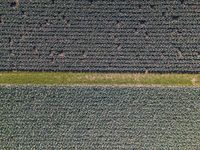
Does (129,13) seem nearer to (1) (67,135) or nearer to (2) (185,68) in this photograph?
(2) (185,68)

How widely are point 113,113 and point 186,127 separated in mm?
2256

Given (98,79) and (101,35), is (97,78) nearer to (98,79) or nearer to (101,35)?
(98,79)

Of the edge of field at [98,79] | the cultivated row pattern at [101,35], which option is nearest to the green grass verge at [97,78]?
the edge of field at [98,79]

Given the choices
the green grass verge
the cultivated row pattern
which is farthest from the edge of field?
the cultivated row pattern

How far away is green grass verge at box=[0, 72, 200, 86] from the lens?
12.4m

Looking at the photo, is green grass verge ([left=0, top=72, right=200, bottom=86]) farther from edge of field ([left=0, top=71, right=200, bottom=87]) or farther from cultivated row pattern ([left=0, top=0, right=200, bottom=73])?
cultivated row pattern ([left=0, top=0, right=200, bottom=73])

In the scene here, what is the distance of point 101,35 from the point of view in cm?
1253

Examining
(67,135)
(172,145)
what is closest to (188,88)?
(172,145)

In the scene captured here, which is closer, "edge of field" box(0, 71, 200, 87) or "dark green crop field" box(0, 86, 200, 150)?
"dark green crop field" box(0, 86, 200, 150)

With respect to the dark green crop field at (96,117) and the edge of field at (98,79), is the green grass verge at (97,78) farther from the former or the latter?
the dark green crop field at (96,117)

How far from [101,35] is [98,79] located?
1.35m

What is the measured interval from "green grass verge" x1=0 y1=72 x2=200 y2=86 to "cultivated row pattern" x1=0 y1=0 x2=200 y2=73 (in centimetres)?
19

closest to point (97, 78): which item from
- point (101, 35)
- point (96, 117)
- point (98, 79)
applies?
point (98, 79)

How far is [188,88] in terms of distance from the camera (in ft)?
40.5
